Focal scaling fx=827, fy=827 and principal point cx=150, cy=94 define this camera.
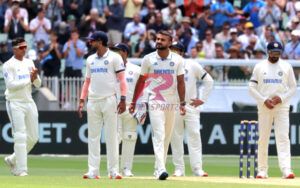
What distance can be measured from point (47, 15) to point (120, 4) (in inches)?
87.7

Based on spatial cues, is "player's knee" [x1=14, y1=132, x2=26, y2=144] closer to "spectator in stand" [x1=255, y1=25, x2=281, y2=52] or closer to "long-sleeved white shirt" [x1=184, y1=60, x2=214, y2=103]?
"long-sleeved white shirt" [x1=184, y1=60, x2=214, y2=103]

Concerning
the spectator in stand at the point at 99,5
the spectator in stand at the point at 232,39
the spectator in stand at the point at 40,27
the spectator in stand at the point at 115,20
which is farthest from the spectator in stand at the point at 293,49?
the spectator in stand at the point at 40,27

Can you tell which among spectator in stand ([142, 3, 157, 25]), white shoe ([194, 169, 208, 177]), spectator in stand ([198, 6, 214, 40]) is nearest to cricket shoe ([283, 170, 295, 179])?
white shoe ([194, 169, 208, 177])

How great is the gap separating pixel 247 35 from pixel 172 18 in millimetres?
2417

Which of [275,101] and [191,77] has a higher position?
[191,77]

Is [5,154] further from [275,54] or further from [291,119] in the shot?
[275,54]

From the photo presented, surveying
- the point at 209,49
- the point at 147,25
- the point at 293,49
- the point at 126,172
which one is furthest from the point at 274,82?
the point at 147,25

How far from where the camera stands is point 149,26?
2414 centimetres

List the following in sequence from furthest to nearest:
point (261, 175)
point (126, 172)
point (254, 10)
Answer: point (254, 10), point (126, 172), point (261, 175)

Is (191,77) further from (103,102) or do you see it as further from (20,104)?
(20,104)

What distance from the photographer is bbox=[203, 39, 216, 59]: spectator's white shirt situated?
72.4 feet

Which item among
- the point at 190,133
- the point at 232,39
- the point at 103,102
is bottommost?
the point at 190,133

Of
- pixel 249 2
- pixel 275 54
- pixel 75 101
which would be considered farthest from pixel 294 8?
pixel 275 54

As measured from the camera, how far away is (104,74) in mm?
12297
